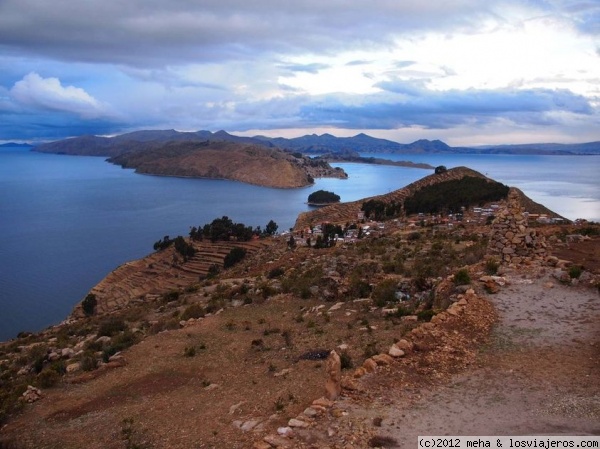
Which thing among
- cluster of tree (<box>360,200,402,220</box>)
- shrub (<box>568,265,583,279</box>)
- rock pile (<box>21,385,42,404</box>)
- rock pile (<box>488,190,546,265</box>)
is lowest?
rock pile (<box>21,385,42,404</box>)

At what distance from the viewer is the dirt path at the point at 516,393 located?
6391 mm

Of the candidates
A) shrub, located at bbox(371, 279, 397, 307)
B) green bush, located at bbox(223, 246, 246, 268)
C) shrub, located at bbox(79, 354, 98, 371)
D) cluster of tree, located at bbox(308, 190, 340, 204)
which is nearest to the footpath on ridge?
shrub, located at bbox(371, 279, 397, 307)

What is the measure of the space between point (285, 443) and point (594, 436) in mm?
3756

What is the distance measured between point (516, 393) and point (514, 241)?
7961 mm

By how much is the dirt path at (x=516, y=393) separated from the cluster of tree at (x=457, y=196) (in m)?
36.5

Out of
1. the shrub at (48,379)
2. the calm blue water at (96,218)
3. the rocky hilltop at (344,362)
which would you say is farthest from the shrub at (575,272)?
the calm blue water at (96,218)

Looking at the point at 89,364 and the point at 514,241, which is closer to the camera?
the point at 89,364

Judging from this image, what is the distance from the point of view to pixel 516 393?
7309 millimetres

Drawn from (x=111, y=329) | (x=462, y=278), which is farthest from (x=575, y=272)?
(x=111, y=329)

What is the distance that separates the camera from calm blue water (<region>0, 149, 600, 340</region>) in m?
50.2

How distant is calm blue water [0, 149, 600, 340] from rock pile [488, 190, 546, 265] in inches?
1455

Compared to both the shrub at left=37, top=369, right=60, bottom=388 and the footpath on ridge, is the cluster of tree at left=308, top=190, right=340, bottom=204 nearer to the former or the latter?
the shrub at left=37, top=369, right=60, bottom=388

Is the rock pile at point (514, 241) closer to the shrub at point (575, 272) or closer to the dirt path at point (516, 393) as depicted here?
the shrub at point (575, 272)

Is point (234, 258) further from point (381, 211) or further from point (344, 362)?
point (344, 362)
